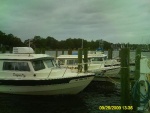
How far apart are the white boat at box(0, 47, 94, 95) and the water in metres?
0.51

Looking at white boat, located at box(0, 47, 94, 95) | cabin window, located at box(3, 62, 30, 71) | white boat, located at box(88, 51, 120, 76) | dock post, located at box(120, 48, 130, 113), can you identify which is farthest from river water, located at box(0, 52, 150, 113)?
white boat, located at box(88, 51, 120, 76)

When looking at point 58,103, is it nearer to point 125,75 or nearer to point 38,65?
point 38,65

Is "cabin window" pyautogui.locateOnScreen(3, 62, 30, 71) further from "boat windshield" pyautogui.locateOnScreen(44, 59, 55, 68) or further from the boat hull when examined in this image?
"boat windshield" pyautogui.locateOnScreen(44, 59, 55, 68)

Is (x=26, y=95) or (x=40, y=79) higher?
(x=40, y=79)

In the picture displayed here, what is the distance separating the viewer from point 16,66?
1672 centimetres

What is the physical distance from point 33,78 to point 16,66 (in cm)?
155

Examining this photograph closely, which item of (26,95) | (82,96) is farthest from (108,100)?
(26,95)

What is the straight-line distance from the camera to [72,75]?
16.7m

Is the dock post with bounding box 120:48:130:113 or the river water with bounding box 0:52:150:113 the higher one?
the dock post with bounding box 120:48:130:113

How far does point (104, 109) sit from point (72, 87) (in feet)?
9.58

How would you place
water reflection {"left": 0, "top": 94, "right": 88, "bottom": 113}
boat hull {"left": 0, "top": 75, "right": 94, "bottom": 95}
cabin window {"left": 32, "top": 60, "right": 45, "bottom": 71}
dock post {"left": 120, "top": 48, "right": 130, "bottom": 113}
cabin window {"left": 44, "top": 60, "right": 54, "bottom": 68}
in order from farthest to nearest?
cabin window {"left": 44, "top": 60, "right": 54, "bottom": 68} < cabin window {"left": 32, "top": 60, "right": 45, "bottom": 71} < boat hull {"left": 0, "top": 75, "right": 94, "bottom": 95} < water reflection {"left": 0, "top": 94, "right": 88, "bottom": 113} < dock post {"left": 120, "top": 48, "right": 130, "bottom": 113}

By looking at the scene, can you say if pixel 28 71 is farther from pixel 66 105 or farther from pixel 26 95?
pixel 66 105

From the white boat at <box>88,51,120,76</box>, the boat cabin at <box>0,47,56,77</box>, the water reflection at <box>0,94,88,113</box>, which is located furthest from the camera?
the white boat at <box>88,51,120,76</box>

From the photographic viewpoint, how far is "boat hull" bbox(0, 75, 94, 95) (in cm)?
1591
